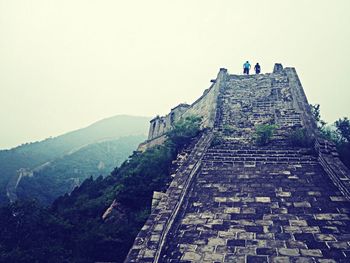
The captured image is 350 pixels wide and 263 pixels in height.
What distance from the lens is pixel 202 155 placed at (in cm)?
934

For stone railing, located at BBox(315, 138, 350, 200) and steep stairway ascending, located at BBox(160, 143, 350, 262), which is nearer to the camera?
steep stairway ascending, located at BBox(160, 143, 350, 262)

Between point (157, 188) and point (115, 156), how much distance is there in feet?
109

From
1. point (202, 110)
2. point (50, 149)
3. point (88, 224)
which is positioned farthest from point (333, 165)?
point (50, 149)

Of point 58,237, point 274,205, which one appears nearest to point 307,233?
point 274,205

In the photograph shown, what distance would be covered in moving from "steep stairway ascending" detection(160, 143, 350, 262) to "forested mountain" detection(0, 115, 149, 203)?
1941 centimetres

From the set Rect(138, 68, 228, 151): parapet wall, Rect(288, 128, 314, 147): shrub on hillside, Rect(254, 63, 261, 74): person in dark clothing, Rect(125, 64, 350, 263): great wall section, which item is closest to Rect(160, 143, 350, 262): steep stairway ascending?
Rect(125, 64, 350, 263): great wall section

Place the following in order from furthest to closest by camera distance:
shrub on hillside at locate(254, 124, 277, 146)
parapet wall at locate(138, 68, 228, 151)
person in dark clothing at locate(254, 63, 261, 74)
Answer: person in dark clothing at locate(254, 63, 261, 74), parapet wall at locate(138, 68, 228, 151), shrub on hillside at locate(254, 124, 277, 146)

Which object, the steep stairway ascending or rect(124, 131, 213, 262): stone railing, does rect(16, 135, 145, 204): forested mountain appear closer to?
rect(124, 131, 213, 262): stone railing

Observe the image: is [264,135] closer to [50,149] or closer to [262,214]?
[262,214]

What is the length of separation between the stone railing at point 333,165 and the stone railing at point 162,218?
3.39 metres

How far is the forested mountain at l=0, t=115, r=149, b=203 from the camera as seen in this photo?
92.9ft

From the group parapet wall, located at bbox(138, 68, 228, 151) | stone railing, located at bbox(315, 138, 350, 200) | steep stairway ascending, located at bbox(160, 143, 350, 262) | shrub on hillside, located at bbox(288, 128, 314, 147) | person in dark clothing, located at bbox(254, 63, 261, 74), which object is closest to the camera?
steep stairway ascending, located at bbox(160, 143, 350, 262)

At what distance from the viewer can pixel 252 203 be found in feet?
22.7

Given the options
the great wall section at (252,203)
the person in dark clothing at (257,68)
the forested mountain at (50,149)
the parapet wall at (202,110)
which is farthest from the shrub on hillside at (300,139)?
the forested mountain at (50,149)
